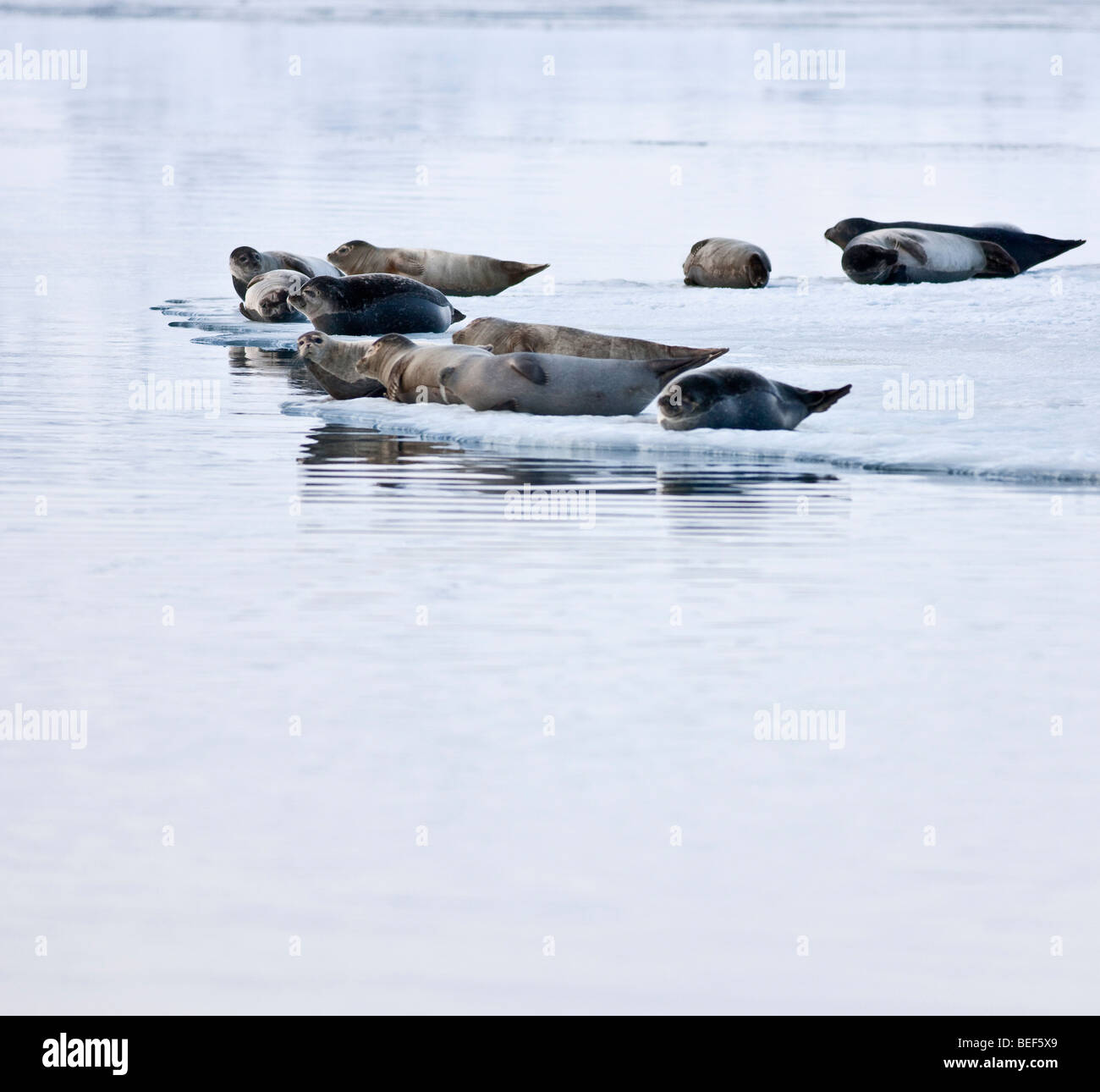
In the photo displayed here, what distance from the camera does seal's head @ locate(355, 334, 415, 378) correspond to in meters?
12.8

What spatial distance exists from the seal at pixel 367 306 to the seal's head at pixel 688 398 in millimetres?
4974

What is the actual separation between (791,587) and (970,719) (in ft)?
5.19

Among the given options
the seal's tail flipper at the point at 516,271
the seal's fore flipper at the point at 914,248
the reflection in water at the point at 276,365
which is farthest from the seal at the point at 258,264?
the seal's fore flipper at the point at 914,248

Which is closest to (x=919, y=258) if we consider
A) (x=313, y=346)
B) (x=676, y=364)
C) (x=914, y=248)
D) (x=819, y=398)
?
(x=914, y=248)

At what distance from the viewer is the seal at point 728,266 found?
61.9 feet

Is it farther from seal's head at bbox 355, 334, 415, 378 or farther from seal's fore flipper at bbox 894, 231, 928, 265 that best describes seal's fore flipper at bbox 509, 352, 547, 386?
seal's fore flipper at bbox 894, 231, 928, 265

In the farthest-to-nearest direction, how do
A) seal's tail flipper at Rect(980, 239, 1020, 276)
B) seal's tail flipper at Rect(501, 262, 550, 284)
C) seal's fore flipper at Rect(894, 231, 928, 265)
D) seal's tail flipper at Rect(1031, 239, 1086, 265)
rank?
seal's tail flipper at Rect(1031, 239, 1086, 265) < seal's tail flipper at Rect(980, 239, 1020, 276) < seal's fore flipper at Rect(894, 231, 928, 265) < seal's tail flipper at Rect(501, 262, 550, 284)

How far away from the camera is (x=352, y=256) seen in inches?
730

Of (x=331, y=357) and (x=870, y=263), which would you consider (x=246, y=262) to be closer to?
(x=331, y=357)

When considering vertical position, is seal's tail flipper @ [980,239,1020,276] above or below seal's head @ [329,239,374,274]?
below

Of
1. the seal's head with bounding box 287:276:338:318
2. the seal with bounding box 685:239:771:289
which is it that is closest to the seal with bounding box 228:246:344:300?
the seal's head with bounding box 287:276:338:318

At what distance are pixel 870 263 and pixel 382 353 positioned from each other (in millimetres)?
7212

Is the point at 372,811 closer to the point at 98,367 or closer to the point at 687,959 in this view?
the point at 687,959

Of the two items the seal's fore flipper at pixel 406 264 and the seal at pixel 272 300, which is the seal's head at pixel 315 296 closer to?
the seal at pixel 272 300
